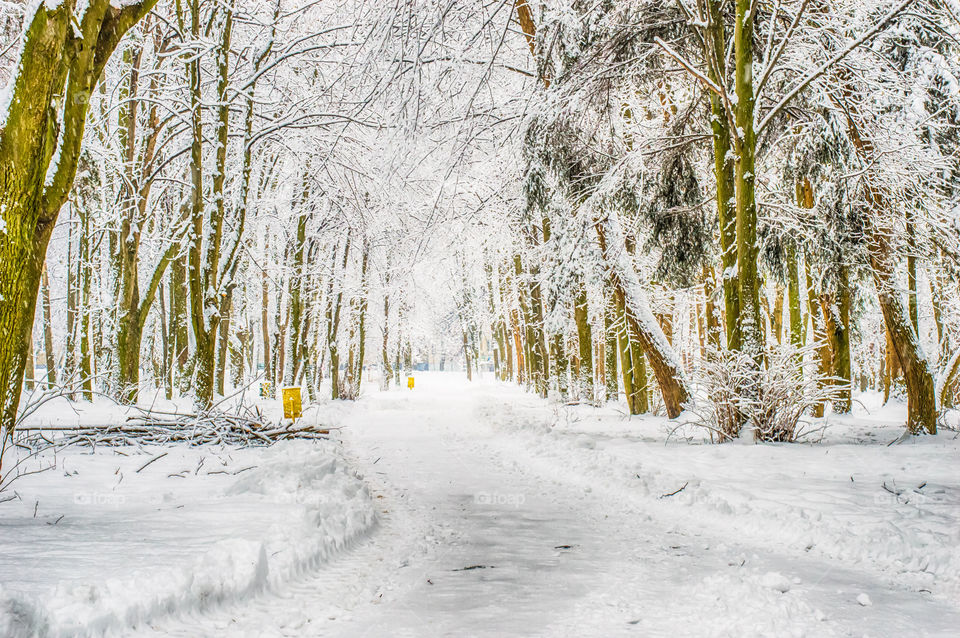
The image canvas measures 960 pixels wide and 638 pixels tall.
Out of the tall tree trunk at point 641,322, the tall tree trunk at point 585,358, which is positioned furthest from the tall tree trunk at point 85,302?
the tall tree trunk at point 585,358

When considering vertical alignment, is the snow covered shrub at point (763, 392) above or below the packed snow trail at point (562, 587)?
above

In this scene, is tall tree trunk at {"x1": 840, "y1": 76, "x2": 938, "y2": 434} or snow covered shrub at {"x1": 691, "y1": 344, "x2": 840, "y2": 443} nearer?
snow covered shrub at {"x1": 691, "y1": 344, "x2": 840, "y2": 443}

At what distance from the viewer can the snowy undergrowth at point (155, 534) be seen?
8.43ft

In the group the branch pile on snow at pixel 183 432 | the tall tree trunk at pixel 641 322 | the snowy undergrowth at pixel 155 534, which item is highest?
the tall tree trunk at pixel 641 322

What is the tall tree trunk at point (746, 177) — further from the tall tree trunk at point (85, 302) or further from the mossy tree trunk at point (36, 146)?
the tall tree trunk at point (85, 302)

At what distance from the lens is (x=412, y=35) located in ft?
26.1

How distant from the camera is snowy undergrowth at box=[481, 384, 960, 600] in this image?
3.79m

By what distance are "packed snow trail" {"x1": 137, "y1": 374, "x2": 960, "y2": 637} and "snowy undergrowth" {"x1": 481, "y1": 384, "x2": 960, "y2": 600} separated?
11.0 inches

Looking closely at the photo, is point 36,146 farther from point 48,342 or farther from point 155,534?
point 48,342

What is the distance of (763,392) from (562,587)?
522 cm

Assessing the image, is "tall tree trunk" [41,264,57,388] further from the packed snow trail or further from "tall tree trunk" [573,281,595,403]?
A: "tall tree trunk" [573,281,595,403]

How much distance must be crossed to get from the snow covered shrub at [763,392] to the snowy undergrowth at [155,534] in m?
4.82

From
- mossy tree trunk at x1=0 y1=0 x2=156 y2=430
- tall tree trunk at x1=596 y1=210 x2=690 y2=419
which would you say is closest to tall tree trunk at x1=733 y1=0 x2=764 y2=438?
tall tree trunk at x1=596 y1=210 x2=690 y2=419

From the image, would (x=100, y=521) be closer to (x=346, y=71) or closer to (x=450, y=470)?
(x=450, y=470)
